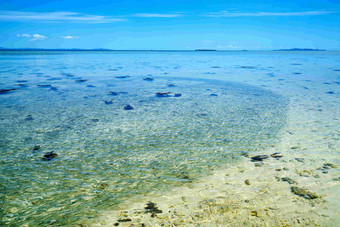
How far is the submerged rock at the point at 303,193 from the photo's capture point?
136 inches

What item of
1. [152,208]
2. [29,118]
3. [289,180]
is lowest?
[152,208]

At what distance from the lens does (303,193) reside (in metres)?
3.54

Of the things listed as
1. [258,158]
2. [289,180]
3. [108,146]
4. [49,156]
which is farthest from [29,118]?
[289,180]

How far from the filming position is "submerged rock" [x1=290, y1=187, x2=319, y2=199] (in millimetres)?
3455

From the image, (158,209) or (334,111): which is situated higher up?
(334,111)

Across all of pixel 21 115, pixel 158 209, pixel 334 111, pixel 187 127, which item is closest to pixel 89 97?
pixel 21 115

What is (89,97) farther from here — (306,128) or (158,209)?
(306,128)

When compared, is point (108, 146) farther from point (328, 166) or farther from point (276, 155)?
point (328, 166)

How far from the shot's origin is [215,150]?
5.32 metres

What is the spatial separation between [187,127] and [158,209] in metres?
3.99

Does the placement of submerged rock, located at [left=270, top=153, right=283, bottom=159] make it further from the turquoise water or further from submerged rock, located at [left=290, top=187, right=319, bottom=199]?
submerged rock, located at [left=290, top=187, right=319, bottom=199]

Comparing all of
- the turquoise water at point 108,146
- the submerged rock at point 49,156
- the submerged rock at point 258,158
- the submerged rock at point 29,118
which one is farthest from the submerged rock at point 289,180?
the submerged rock at point 29,118

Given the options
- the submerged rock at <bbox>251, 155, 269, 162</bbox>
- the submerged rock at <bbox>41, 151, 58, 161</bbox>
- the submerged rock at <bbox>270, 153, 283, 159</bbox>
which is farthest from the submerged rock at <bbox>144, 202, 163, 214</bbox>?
the submerged rock at <bbox>270, 153, 283, 159</bbox>

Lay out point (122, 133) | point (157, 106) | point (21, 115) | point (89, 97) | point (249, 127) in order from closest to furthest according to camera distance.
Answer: point (122, 133) < point (249, 127) < point (21, 115) < point (157, 106) < point (89, 97)
